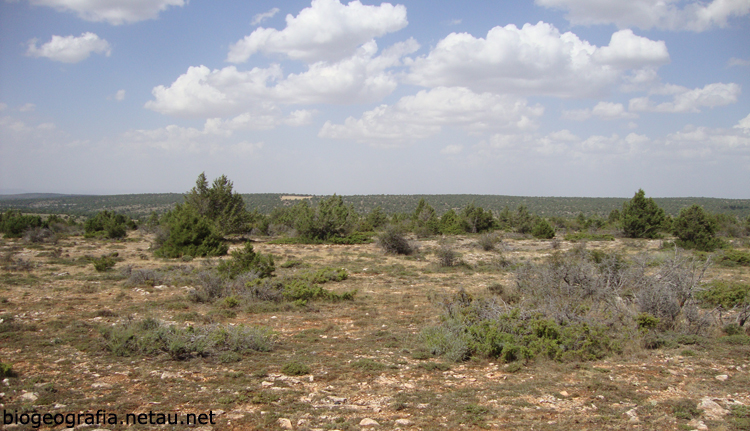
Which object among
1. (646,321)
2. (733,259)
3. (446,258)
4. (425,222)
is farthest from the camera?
(425,222)

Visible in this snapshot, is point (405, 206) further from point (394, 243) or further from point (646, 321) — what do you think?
point (646, 321)

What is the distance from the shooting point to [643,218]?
32688 mm

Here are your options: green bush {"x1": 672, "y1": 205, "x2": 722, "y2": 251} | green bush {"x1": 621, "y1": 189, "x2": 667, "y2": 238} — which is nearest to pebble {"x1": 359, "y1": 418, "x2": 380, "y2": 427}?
green bush {"x1": 672, "y1": 205, "x2": 722, "y2": 251}

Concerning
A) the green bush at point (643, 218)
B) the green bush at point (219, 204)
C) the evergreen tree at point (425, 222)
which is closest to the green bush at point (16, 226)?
the green bush at point (219, 204)

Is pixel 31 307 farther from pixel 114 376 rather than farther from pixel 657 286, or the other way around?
pixel 657 286

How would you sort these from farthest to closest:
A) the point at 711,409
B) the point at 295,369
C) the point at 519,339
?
the point at 519,339 < the point at 295,369 < the point at 711,409

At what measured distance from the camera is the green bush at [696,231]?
24.6 metres

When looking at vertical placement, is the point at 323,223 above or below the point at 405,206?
below

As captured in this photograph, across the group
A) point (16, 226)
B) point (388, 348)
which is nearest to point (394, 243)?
point (388, 348)

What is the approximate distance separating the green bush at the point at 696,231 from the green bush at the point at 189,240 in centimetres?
2755

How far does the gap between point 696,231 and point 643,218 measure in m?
7.27

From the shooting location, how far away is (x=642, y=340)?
7.71m

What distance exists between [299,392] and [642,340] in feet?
20.6

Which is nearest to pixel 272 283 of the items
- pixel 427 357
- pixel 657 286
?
pixel 427 357
